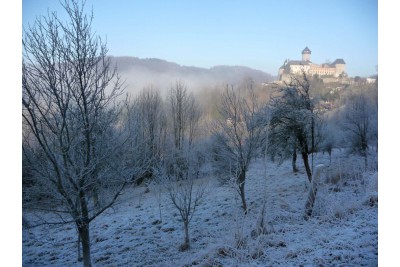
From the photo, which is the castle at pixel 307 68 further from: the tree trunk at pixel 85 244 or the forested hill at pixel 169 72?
the tree trunk at pixel 85 244

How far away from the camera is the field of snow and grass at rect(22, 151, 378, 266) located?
163 inches

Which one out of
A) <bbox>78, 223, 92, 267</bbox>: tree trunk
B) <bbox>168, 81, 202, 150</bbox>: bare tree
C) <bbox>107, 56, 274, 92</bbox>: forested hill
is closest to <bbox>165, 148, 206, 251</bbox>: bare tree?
<bbox>168, 81, 202, 150</bbox>: bare tree

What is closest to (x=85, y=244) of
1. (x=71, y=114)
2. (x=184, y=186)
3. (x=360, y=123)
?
(x=71, y=114)

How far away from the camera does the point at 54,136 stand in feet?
15.0

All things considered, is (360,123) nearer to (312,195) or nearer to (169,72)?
(312,195)

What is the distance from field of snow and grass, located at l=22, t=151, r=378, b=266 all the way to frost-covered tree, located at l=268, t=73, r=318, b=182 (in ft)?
6.43

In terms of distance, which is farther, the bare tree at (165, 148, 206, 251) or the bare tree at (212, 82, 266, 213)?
the bare tree at (212, 82, 266, 213)

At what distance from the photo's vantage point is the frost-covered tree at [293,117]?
11.9 meters

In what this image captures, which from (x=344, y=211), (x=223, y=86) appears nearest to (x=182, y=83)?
(x=223, y=86)

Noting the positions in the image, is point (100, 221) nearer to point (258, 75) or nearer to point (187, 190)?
point (187, 190)

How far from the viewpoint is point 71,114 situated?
4660mm

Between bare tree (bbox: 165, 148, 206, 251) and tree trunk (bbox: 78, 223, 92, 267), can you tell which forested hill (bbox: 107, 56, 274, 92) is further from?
bare tree (bbox: 165, 148, 206, 251)

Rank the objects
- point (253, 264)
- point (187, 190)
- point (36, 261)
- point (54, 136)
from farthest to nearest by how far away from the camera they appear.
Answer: point (187, 190) < point (36, 261) < point (54, 136) < point (253, 264)
